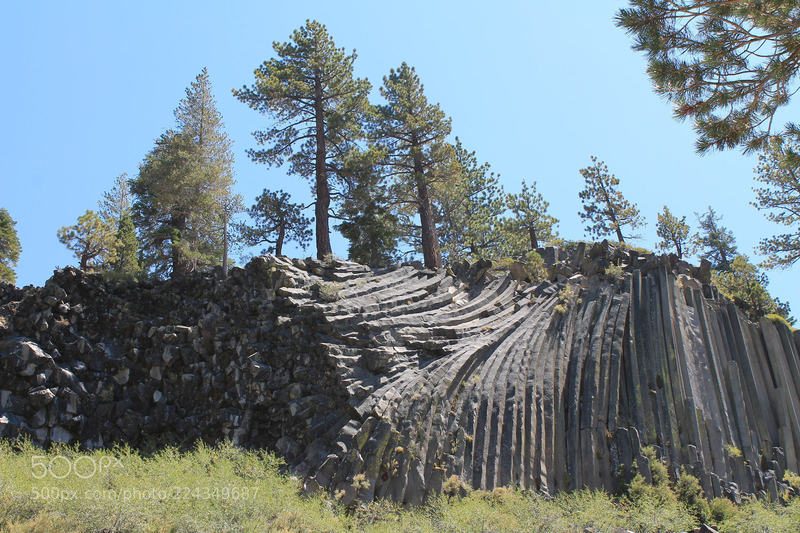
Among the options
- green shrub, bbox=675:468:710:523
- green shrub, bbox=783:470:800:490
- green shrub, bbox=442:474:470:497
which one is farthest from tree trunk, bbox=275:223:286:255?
green shrub, bbox=783:470:800:490

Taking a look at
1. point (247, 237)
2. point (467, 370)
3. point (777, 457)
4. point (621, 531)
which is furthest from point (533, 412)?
point (247, 237)

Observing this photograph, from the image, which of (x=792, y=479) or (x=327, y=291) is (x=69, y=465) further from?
(x=792, y=479)

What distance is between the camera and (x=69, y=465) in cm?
1166

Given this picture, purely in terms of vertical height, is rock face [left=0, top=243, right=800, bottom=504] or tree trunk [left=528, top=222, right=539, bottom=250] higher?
tree trunk [left=528, top=222, right=539, bottom=250]

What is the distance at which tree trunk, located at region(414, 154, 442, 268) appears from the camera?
930 inches

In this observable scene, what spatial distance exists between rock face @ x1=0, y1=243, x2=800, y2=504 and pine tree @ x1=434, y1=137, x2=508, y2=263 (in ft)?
36.1

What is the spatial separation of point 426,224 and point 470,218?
271 inches

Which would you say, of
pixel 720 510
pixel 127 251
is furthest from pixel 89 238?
pixel 720 510

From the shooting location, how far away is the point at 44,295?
16.0 m

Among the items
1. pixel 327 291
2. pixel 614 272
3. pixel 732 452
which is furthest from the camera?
pixel 614 272

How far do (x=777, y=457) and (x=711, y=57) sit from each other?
1193 centimetres

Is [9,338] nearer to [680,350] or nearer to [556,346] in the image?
[556,346]

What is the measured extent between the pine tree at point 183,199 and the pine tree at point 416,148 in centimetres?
734

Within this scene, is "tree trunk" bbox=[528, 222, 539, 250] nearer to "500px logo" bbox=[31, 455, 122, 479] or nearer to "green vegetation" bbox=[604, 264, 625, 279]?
"green vegetation" bbox=[604, 264, 625, 279]
